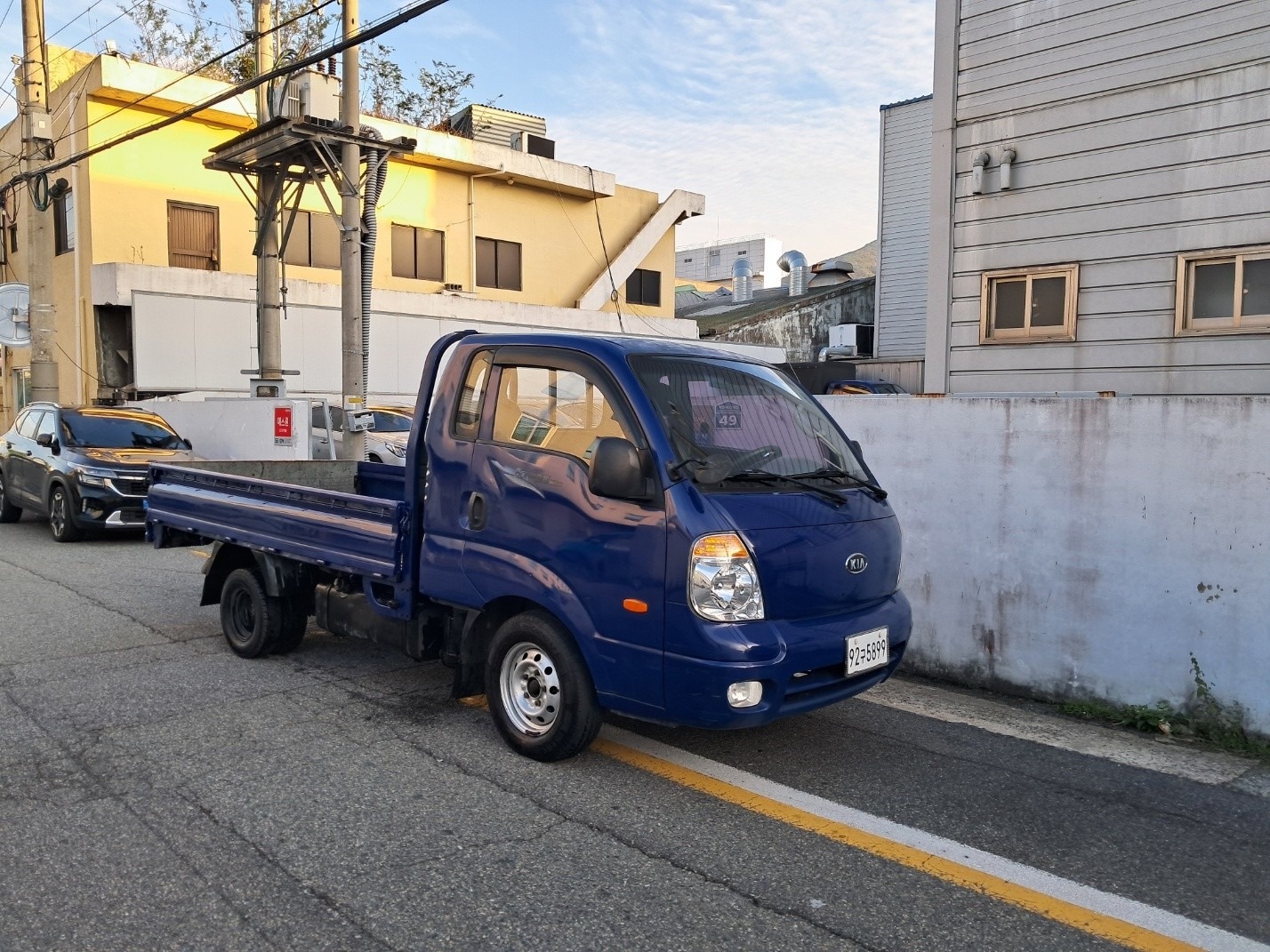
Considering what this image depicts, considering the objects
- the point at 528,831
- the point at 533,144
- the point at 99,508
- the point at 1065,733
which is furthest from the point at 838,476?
the point at 533,144

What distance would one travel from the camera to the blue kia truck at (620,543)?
163 inches

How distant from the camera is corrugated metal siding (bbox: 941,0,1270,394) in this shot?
8.03 m

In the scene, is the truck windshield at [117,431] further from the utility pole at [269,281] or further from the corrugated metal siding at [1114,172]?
the corrugated metal siding at [1114,172]

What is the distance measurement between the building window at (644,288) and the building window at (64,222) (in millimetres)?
14528

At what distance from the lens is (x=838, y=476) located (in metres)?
4.86


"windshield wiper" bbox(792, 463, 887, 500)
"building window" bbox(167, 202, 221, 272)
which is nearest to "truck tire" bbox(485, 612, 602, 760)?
"windshield wiper" bbox(792, 463, 887, 500)

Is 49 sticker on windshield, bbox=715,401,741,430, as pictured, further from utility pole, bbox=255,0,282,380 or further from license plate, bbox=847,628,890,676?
utility pole, bbox=255,0,282,380

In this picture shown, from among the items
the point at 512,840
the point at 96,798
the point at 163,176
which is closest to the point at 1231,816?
the point at 512,840

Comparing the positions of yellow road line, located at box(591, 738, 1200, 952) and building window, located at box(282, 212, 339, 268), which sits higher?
building window, located at box(282, 212, 339, 268)

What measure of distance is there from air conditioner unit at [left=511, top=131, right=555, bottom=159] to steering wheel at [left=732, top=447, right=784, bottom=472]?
24284 millimetres

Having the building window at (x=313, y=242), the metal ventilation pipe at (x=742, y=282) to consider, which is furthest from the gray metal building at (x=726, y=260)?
the building window at (x=313, y=242)

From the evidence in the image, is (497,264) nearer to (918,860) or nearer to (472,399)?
(472,399)

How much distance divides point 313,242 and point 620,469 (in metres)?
21.1

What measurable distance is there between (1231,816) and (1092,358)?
5456 mm
